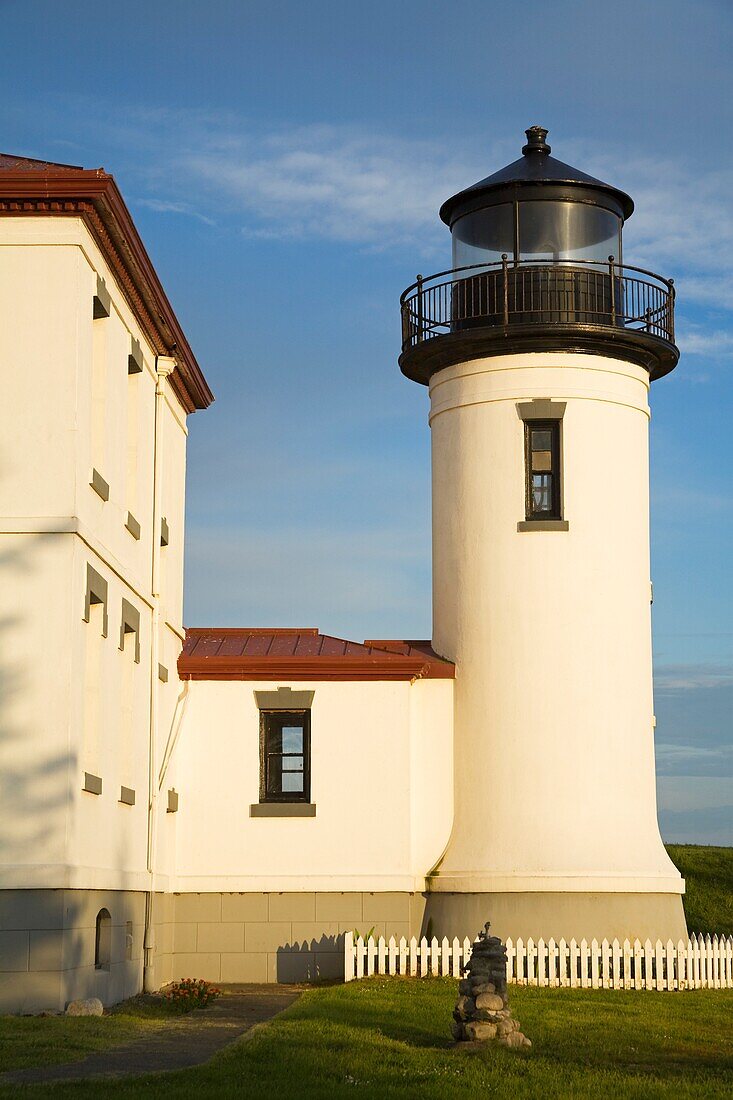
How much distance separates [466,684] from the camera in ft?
75.4

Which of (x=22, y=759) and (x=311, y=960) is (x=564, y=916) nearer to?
(x=311, y=960)

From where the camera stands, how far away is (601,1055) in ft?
44.4

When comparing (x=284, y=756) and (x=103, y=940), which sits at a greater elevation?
(x=284, y=756)

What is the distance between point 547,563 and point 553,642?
1.17 m

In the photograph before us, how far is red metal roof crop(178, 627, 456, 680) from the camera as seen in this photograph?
889 inches

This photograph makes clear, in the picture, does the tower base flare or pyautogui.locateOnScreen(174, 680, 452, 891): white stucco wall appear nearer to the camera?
the tower base flare

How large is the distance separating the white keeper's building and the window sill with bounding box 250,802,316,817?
0.15 feet

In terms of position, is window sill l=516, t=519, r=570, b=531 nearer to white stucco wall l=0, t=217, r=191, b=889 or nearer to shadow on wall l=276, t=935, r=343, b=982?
shadow on wall l=276, t=935, r=343, b=982

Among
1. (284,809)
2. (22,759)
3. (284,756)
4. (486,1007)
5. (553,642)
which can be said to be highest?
(553,642)

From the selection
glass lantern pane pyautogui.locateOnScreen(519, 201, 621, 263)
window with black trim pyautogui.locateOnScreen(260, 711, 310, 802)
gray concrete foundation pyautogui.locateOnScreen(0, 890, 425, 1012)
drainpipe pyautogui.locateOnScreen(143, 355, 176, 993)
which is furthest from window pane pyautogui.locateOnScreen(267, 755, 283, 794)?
glass lantern pane pyautogui.locateOnScreen(519, 201, 621, 263)

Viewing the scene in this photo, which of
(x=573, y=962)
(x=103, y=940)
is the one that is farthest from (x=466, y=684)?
(x=103, y=940)

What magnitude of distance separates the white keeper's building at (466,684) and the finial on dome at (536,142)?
0.04m

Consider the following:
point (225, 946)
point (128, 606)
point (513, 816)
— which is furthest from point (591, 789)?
point (128, 606)

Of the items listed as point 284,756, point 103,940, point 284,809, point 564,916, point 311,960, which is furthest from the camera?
point 284,756
